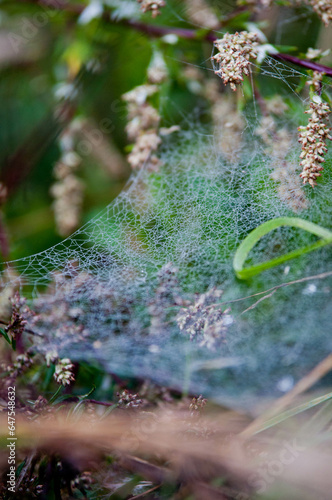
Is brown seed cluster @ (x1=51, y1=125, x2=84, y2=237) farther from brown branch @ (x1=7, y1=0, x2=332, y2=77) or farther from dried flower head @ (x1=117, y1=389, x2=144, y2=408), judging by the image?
dried flower head @ (x1=117, y1=389, x2=144, y2=408)

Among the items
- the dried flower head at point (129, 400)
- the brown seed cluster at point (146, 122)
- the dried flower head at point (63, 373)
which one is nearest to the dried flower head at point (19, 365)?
the dried flower head at point (63, 373)

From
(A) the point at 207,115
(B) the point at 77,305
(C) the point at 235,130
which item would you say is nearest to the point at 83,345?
(B) the point at 77,305

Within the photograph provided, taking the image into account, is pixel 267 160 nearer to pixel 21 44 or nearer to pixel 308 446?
pixel 308 446

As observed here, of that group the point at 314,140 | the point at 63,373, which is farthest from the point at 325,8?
the point at 63,373

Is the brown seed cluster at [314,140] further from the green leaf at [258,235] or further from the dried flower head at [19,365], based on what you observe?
the dried flower head at [19,365]

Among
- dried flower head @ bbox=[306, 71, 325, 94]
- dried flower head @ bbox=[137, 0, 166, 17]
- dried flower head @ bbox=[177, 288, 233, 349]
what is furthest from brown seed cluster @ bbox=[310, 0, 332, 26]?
dried flower head @ bbox=[177, 288, 233, 349]

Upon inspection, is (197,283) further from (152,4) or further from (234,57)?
(152,4)
